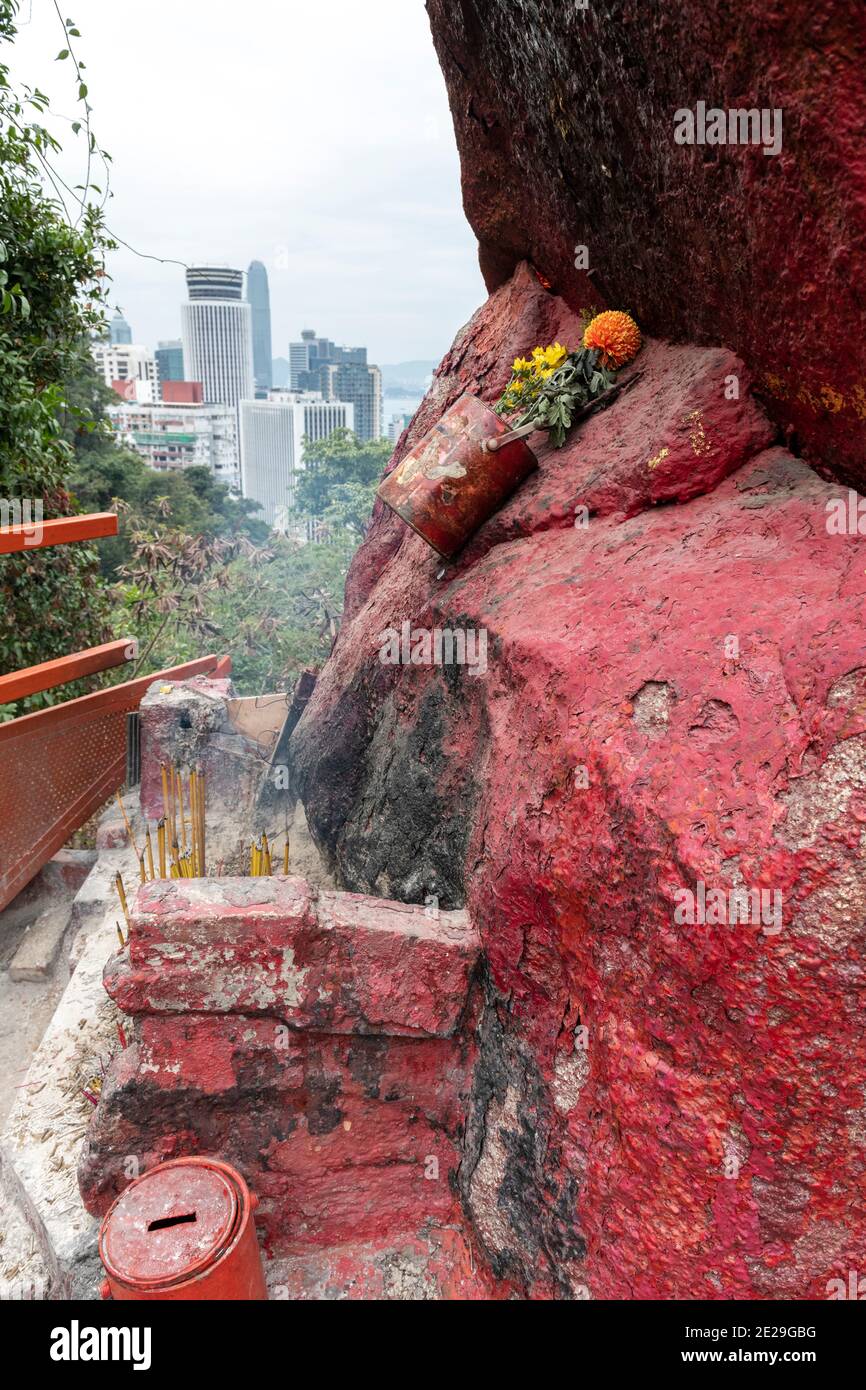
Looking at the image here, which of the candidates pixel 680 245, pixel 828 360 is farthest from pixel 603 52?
pixel 828 360

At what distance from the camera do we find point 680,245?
2836mm

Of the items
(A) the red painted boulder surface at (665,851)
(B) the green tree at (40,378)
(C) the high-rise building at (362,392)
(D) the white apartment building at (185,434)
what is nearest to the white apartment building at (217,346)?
(D) the white apartment building at (185,434)

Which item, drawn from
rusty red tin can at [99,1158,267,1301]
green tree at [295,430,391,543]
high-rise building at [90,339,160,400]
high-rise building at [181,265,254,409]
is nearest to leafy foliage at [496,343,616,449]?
rusty red tin can at [99,1158,267,1301]

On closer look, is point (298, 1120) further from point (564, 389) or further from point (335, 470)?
point (335, 470)

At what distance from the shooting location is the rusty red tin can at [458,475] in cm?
338

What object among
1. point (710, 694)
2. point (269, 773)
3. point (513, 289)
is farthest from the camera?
point (269, 773)

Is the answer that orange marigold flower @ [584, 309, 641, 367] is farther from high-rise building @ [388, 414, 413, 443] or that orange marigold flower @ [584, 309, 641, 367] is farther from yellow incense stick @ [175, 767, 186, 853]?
yellow incense stick @ [175, 767, 186, 853]

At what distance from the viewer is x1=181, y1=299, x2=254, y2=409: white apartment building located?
92.5 metres

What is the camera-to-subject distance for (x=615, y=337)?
3.48 m

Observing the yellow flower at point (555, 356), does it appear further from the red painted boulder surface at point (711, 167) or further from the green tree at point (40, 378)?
the green tree at point (40, 378)

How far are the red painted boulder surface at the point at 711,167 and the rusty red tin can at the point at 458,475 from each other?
814 mm

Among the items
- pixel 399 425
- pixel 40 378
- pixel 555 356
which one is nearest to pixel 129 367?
pixel 399 425

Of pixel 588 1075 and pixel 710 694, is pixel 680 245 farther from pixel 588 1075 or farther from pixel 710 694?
pixel 588 1075
